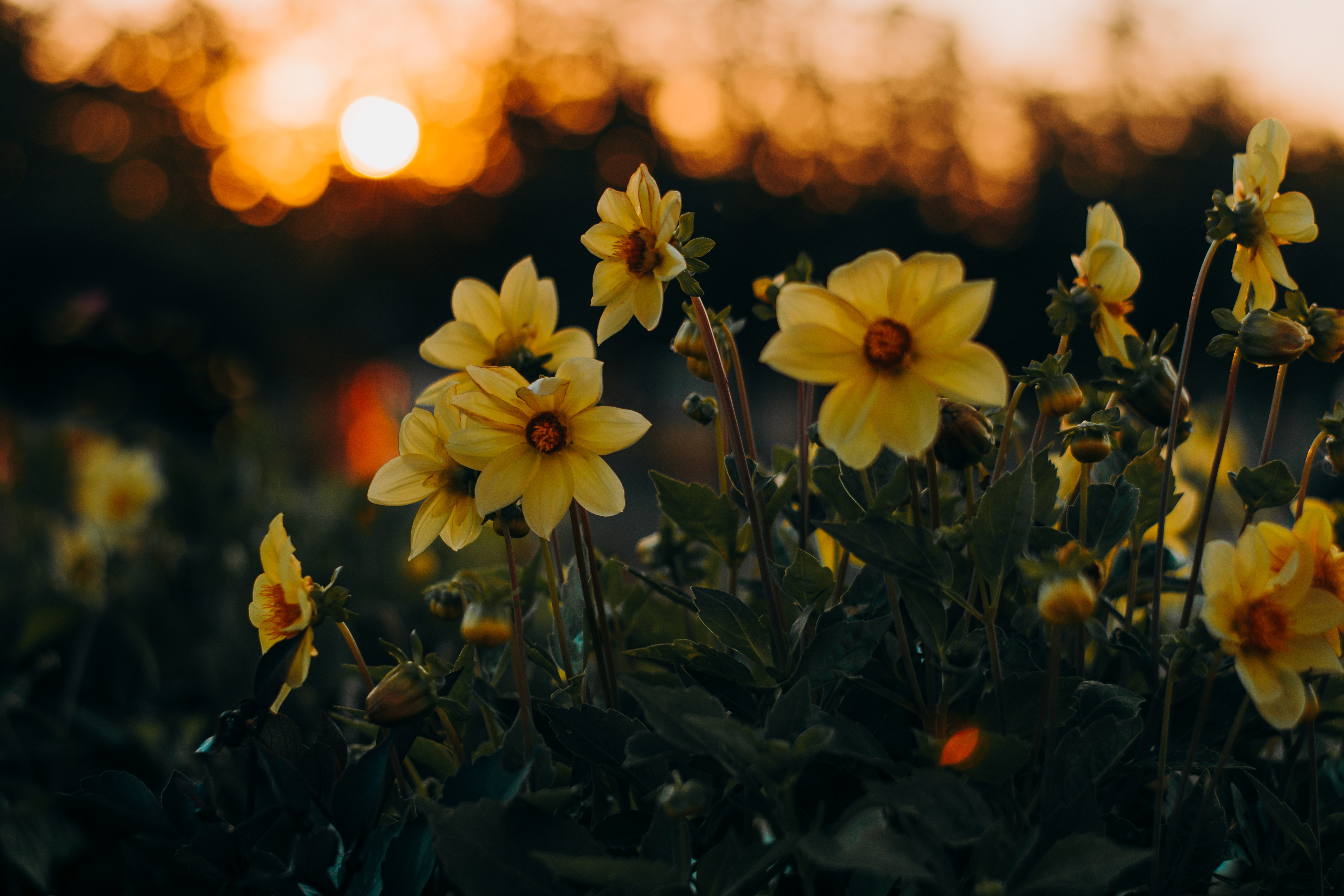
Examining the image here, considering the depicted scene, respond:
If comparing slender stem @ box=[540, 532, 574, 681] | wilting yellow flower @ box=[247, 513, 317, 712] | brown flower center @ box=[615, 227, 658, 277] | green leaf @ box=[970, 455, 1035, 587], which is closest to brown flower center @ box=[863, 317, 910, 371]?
green leaf @ box=[970, 455, 1035, 587]

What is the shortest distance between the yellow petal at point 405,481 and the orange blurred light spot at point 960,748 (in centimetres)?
45

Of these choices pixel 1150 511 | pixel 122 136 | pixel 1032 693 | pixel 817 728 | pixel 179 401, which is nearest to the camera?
pixel 817 728

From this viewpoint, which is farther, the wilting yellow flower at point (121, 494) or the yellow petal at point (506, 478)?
the wilting yellow flower at point (121, 494)

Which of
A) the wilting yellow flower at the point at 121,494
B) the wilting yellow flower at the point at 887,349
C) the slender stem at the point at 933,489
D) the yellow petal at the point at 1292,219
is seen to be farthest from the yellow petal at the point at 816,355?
the wilting yellow flower at the point at 121,494

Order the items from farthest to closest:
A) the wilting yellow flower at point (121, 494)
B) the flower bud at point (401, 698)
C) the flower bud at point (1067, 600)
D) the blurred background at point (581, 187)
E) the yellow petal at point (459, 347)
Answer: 1. the blurred background at point (581, 187)
2. the wilting yellow flower at point (121, 494)
3. the yellow petal at point (459, 347)
4. the flower bud at point (401, 698)
5. the flower bud at point (1067, 600)

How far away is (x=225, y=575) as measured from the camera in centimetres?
219

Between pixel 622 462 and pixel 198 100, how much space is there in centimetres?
1339

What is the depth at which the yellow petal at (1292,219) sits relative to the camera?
2.59 ft

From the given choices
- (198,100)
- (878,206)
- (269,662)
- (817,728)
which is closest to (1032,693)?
(817,728)

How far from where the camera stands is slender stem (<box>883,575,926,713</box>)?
672 mm

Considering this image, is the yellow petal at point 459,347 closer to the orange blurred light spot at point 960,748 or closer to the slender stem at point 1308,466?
the orange blurred light spot at point 960,748

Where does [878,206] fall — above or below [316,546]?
below

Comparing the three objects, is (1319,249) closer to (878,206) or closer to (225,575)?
(878,206)

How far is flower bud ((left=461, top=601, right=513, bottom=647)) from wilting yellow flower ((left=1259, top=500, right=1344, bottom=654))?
0.59 m
